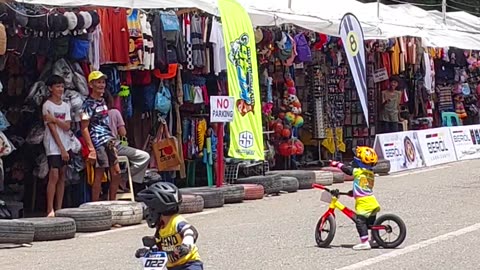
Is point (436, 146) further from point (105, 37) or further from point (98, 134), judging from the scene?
point (98, 134)

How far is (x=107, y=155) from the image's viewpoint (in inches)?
578

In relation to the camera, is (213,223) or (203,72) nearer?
(213,223)

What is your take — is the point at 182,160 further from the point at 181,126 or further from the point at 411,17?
Answer: the point at 411,17

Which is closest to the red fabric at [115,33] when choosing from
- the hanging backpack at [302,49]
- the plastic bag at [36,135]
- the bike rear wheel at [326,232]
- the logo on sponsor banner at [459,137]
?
the plastic bag at [36,135]

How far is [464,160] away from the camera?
2525 cm

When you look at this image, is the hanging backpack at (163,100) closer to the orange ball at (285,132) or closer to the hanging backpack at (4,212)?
the hanging backpack at (4,212)

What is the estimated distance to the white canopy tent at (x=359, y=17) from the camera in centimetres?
1515

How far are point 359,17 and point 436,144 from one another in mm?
3794

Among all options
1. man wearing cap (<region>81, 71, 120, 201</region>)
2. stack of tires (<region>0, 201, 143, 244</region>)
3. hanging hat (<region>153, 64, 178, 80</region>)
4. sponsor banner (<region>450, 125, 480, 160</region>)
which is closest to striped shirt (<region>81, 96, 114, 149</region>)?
man wearing cap (<region>81, 71, 120, 201</region>)

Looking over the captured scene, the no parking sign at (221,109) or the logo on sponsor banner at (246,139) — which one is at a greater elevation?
the no parking sign at (221,109)

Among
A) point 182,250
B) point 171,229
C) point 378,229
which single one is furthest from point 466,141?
point 182,250

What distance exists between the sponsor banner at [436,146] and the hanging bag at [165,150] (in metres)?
8.67

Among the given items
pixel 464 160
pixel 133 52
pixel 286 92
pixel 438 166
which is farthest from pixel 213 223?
pixel 464 160

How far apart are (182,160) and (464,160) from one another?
1080 centimetres
